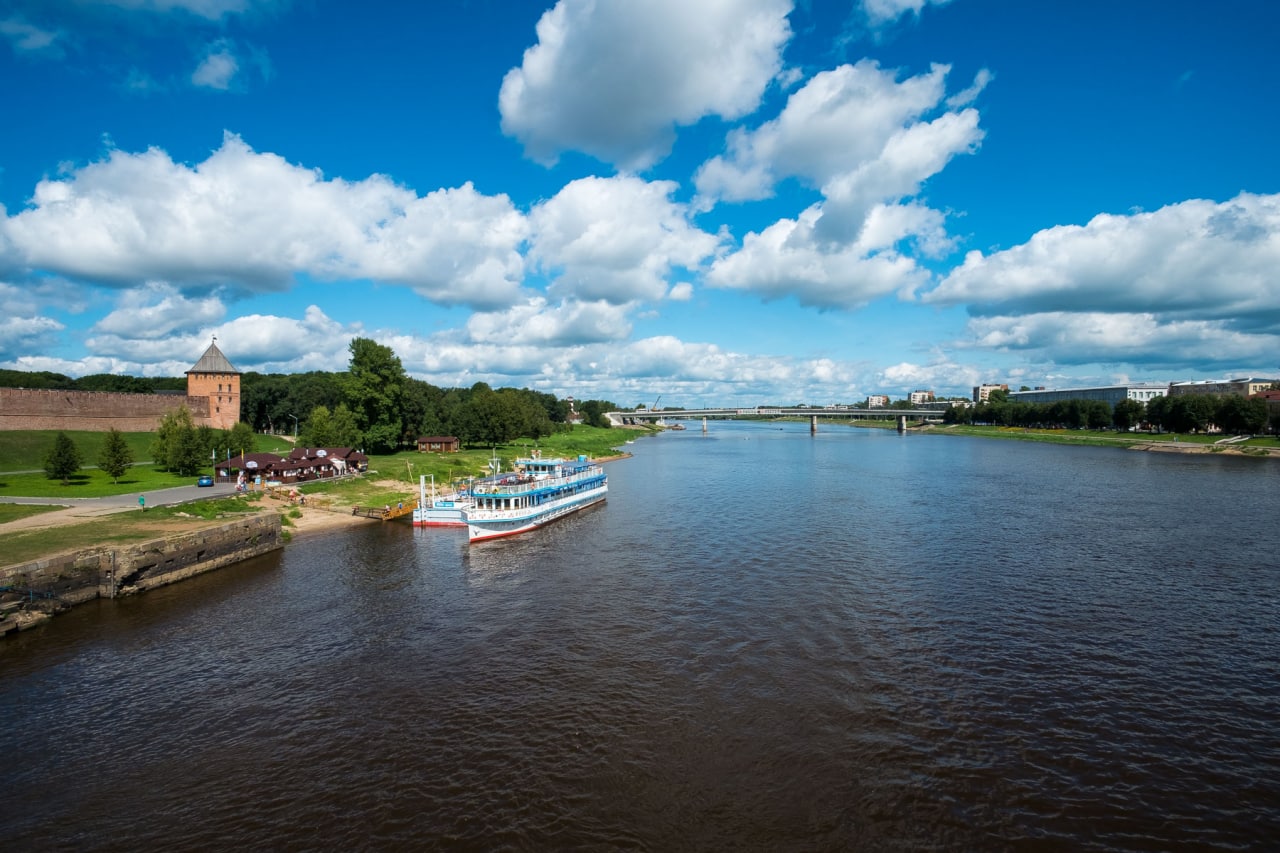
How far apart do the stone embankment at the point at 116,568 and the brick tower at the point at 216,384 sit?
2882 inches

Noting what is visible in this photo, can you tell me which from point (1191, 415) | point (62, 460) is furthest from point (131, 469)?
point (1191, 415)

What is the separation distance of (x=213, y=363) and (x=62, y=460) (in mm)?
53213

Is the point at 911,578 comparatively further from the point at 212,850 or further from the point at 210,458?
Answer: the point at 210,458

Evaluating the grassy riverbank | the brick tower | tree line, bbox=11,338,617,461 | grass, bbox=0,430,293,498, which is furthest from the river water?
the brick tower

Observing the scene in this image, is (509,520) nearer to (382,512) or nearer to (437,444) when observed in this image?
(382,512)

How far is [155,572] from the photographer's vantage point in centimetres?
3762

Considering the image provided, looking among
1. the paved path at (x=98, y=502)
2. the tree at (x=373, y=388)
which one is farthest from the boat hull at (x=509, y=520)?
the tree at (x=373, y=388)

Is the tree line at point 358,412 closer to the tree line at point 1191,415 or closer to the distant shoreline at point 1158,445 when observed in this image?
the distant shoreline at point 1158,445

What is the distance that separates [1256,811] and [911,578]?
20909 mm

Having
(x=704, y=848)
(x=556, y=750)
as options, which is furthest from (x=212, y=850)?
(x=704, y=848)

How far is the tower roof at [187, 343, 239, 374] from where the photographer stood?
10544 cm

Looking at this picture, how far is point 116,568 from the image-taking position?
35.2 metres

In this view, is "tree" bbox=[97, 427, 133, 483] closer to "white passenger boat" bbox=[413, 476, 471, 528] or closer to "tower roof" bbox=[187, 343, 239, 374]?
"white passenger boat" bbox=[413, 476, 471, 528]

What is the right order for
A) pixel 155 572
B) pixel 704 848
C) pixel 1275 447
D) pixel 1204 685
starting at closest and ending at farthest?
pixel 704 848
pixel 1204 685
pixel 155 572
pixel 1275 447
